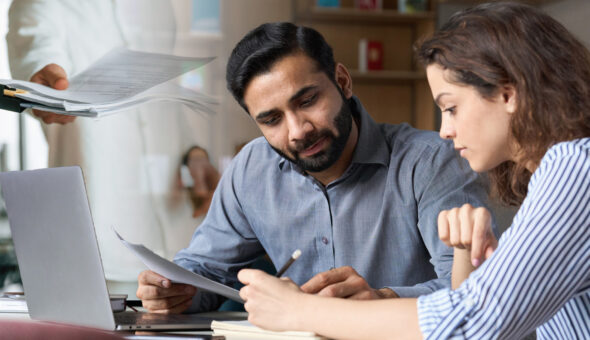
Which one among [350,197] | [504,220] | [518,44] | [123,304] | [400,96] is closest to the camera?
[518,44]

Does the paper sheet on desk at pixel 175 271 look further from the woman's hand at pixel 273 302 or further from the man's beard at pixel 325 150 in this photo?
the man's beard at pixel 325 150

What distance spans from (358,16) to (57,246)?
312 cm

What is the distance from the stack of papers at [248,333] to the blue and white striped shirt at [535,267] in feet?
0.56

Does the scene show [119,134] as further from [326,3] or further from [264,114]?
[264,114]

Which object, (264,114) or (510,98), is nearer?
(510,98)

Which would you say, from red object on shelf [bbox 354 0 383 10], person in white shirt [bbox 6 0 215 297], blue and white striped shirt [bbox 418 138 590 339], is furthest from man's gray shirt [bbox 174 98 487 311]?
red object on shelf [bbox 354 0 383 10]

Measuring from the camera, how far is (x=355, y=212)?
4.64 feet

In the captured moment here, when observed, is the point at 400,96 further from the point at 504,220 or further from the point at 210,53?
the point at 504,220

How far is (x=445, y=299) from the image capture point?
74 cm

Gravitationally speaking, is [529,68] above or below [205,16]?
above

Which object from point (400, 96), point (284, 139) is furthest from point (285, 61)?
point (400, 96)

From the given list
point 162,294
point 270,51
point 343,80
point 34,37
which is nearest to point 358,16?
point 34,37

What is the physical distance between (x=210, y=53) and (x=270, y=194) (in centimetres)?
199

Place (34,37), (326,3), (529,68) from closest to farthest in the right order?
(529,68), (34,37), (326,3)
